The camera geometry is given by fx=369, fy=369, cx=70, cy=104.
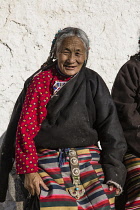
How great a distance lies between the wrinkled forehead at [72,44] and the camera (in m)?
3.01

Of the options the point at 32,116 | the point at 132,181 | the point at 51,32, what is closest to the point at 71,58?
the point at 32,116

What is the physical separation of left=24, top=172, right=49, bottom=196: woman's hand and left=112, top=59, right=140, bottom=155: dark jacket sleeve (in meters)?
0.91

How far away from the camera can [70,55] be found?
9.91ft

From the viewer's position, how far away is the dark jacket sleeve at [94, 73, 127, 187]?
2967 mm

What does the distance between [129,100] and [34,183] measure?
1.15 metres

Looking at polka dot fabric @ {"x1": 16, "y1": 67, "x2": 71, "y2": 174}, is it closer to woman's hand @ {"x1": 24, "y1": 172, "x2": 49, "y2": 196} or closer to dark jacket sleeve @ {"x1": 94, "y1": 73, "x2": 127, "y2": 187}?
woman's hand @ {"x1": 24, "y1": 172, "x2": 49, "y2": 196}

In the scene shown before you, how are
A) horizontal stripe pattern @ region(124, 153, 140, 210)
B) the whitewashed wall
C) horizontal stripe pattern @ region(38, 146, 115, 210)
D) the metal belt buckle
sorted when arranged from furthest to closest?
the whitewashed wall → horizontal stripe pattern @ region(124, 153, 140, 210) → the metal belt buckle → horizontal stripe pattern @ region(38, 146, 115, 210)

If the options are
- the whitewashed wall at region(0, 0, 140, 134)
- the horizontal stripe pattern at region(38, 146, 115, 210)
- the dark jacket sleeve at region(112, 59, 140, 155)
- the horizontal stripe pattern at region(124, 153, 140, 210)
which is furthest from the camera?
the whitewashed wall at region(0, 0, 140, 134)

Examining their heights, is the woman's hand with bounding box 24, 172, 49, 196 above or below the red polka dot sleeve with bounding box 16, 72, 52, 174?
below

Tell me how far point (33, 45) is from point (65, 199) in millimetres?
1655

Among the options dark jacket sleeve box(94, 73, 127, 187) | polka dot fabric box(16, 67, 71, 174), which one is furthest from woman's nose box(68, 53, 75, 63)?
dark jacket sleeve box(94, 73, 127, 187)

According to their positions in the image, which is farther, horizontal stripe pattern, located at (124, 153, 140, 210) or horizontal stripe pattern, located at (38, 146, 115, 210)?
horizontal stripe pattern, located at (124, 153, 140, 210)

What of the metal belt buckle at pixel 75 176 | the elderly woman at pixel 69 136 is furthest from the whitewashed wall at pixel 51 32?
the metal belt buckle at pixel 75 176

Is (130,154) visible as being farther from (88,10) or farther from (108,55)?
(88,10)
